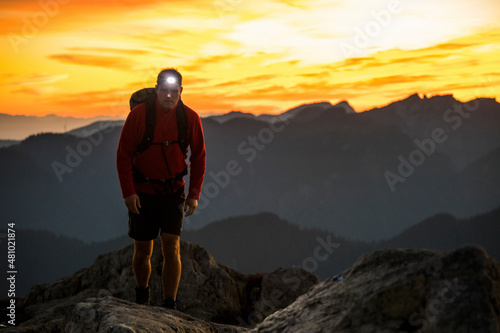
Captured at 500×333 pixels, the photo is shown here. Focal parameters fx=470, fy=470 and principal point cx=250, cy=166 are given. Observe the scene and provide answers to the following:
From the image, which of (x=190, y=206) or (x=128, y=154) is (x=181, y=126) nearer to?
(x=128, y=154)

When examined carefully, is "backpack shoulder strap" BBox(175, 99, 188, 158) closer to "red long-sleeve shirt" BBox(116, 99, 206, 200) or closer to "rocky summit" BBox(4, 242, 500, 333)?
"red long-sleeve shirt" BBox(116, 99, 206, 200)

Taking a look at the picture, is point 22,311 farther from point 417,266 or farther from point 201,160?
point 417,266

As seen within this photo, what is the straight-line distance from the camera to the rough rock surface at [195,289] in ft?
39.4

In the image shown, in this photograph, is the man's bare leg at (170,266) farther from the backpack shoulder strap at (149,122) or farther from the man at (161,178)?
the backpack shoulder strap at (149,122)

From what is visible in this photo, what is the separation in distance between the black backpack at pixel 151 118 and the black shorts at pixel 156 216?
2.72 feet

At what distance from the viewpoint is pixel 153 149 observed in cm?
771

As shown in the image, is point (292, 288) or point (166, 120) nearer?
point (166, 120)

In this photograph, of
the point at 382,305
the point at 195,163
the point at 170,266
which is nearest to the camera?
the point at 382,305

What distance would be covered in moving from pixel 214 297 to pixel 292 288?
2.52 meters

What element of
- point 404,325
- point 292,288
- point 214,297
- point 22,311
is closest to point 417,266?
point 404,325

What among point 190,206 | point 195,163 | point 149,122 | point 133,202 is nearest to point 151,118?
point 149,122

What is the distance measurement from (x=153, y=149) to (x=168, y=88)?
1.03 m

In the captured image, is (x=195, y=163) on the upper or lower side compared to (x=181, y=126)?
Result: lower

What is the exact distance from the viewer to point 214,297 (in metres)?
12.3
